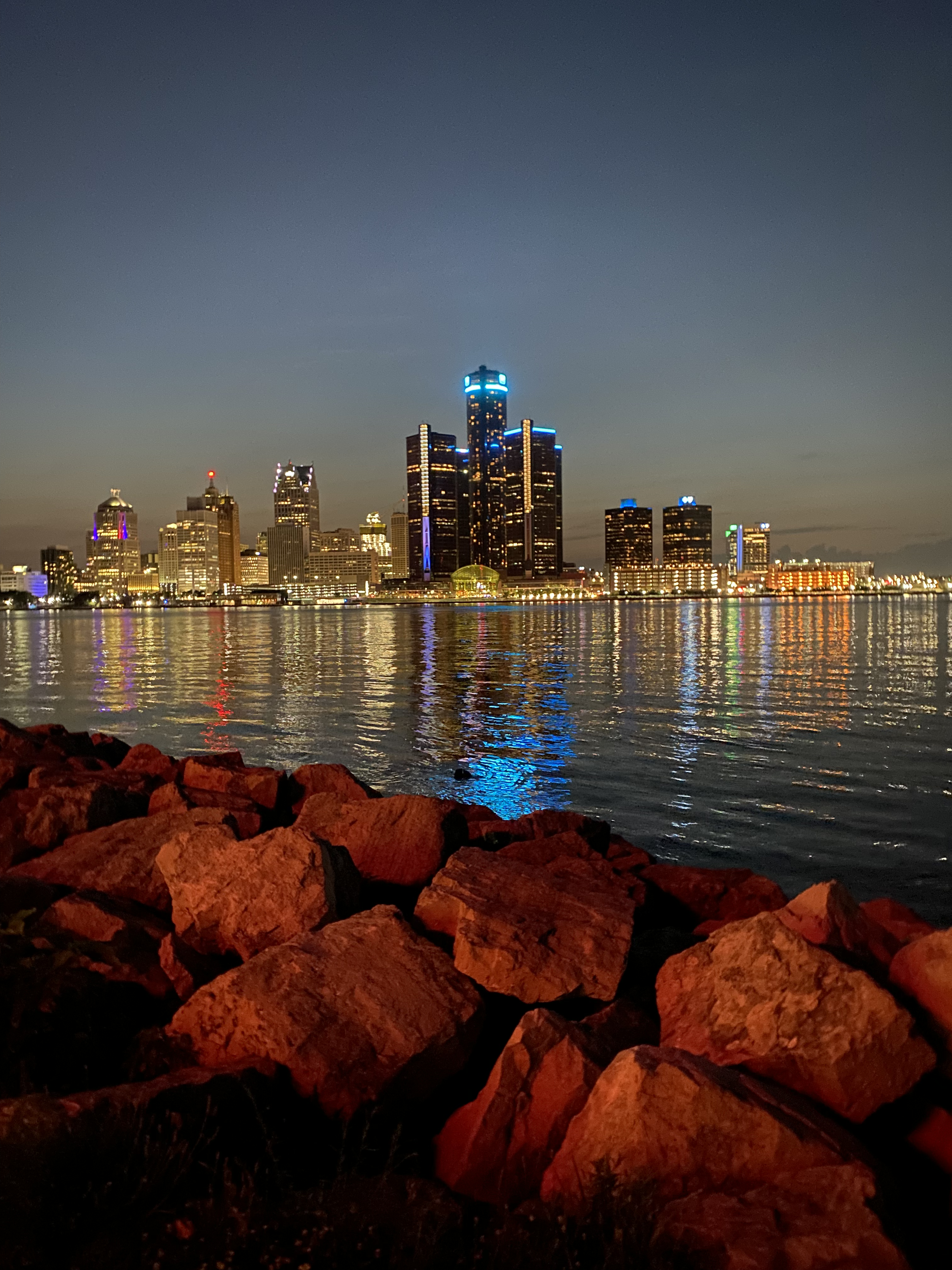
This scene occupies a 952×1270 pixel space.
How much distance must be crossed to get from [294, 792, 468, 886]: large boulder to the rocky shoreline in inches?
2.9

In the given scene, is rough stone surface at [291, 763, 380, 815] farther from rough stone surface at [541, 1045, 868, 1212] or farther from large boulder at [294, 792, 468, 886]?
rough stone surface at [541, 1045, 868, 1212]

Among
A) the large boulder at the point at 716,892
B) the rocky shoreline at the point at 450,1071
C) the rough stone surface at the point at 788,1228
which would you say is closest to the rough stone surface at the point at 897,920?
the rocky shoreline at the point at 450,1071

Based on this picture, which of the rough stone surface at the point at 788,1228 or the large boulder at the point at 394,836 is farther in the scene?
the large boulder at the point at 394,836

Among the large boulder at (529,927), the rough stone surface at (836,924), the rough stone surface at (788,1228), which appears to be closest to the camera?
the rough stone surface at (788,1228)

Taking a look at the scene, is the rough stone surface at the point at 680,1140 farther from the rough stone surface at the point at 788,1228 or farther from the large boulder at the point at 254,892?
the large boulder at the point at 254,892

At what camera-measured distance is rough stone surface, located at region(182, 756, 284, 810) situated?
37.5 ft

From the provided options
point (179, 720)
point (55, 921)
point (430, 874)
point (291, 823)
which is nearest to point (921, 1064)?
point (430, 874)

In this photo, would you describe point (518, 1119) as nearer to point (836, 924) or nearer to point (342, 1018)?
point (342, 1018)

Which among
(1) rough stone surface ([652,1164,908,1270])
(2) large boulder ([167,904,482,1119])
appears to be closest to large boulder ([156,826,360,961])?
(2) large boulder ([167,904,482,1119])

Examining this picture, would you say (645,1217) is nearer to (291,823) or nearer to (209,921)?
(209,921)

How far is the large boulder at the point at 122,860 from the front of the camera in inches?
293

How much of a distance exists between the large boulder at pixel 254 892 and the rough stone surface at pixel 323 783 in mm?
4911

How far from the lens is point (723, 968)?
5.27m

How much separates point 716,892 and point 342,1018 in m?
5.10
